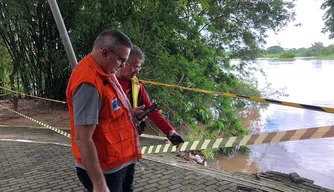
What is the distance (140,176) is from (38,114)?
6.54 meters

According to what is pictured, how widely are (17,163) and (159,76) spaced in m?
4.47

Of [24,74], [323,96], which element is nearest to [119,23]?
[24,74]

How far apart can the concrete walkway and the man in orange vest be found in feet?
6.39

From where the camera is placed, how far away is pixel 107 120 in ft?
5.50

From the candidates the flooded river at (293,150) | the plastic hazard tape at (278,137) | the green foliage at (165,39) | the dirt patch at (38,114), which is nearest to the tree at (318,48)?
the flooded river at (293,150)

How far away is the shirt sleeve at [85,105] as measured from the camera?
4.98ft

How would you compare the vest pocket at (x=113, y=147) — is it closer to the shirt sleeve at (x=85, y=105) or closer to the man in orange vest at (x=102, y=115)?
the man in orange vest at (x=102, y=115)

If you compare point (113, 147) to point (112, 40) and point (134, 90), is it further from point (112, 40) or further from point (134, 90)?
point (134, 90)

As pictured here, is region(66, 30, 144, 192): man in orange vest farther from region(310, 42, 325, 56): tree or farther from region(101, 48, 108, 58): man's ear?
region(310, 42, 325, 56): tree

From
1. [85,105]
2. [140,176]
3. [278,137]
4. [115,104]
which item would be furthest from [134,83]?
[140,176]

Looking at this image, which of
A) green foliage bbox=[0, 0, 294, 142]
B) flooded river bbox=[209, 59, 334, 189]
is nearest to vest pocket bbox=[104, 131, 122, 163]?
green foliage bbox=[0, 0, 294, 142]

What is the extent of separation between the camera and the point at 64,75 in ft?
30.3

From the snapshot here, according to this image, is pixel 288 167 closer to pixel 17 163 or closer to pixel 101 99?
pixel 17 163

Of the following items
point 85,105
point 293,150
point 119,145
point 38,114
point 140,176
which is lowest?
point 293,150
